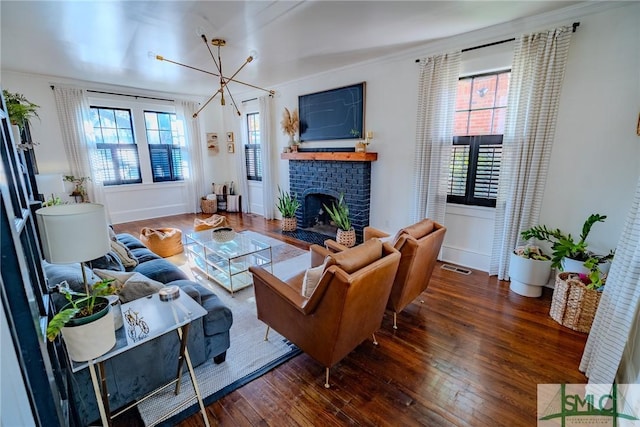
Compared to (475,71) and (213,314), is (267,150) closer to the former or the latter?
(475,71)

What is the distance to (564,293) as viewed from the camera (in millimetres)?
2475

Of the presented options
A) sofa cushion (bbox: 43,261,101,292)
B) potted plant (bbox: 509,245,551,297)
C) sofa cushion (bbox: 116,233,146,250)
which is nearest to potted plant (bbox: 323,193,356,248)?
potted plant (bbox: 509,245,551,297)

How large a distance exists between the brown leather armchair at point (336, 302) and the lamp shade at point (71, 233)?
3.43ft

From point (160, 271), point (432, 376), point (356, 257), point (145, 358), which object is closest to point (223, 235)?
point (160, 271)

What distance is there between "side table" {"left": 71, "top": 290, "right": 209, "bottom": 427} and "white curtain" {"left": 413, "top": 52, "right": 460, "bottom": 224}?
3.14 meters

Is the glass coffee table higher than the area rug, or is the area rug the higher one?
the glass coffee table

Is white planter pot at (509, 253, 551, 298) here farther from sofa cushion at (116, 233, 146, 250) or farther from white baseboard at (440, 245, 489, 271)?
sofa cushion at (116, 233, 146, 250)

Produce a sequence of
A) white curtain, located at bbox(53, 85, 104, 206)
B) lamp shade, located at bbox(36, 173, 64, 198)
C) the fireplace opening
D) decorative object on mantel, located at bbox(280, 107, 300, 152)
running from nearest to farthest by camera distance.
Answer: lamp shade, located at bbox(36, 173, 64, 198)
white curtain, located at bbox(53, 85, 104, 206)
decorative object on mantel, located at bbox(280, 107, 300, 152)
the fireplace opening

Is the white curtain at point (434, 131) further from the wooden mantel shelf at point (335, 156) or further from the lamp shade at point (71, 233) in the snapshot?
the lamp shade at point (71, 233)

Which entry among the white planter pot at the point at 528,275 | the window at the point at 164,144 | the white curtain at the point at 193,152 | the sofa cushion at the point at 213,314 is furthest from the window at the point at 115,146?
the white planter pot at the point at 528,275

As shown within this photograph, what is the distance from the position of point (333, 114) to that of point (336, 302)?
3.80 metres

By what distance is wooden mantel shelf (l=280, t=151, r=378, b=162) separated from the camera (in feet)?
14.0

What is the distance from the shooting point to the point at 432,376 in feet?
6.46

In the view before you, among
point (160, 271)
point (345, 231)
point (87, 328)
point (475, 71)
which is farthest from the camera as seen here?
point (345, 231)
